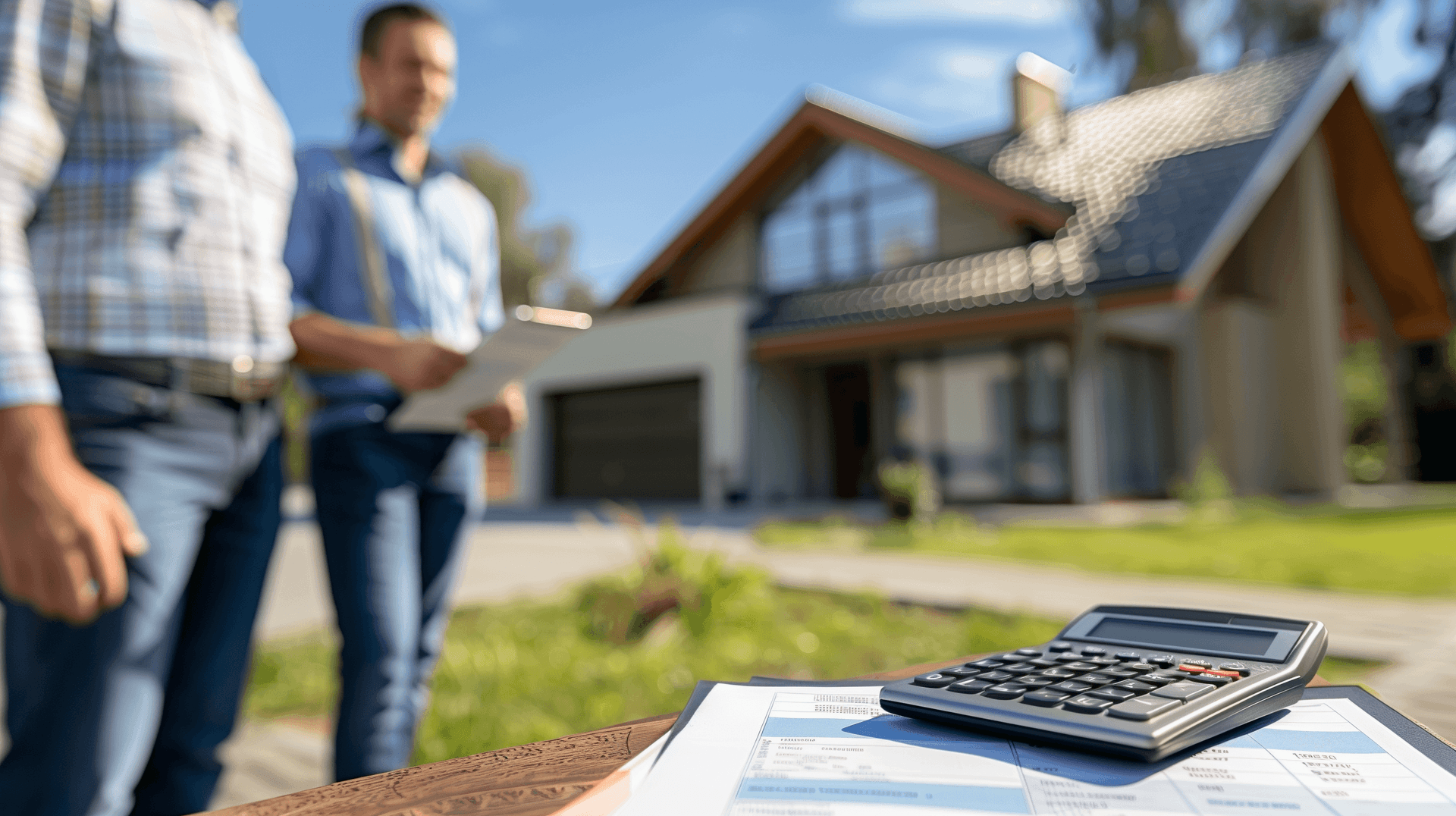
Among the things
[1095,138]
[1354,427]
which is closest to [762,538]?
[1095,138]

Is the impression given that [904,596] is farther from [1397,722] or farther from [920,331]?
[920,331]

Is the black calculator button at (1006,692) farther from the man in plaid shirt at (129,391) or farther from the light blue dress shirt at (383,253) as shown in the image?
the light blue dress shirt at (383,253)

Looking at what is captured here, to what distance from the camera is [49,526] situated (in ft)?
3.42

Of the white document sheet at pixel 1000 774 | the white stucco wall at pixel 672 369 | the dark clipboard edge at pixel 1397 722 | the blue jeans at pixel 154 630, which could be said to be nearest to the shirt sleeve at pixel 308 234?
the blue jeans at pixel 154 630

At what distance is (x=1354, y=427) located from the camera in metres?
21.8

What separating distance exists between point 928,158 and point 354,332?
11028mm

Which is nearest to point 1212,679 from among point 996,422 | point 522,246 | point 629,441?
point 996,422

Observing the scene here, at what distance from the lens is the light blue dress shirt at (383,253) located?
1688 millimetres

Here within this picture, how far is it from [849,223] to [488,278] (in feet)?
37.7

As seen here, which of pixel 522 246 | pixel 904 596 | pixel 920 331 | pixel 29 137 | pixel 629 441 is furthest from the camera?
pixel 522 246

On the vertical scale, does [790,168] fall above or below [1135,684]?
above

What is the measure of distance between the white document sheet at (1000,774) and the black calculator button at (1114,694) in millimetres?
61

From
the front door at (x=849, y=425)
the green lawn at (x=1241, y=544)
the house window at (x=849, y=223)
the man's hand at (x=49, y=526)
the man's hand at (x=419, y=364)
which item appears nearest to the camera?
the man's hand at (x=49, y=526)

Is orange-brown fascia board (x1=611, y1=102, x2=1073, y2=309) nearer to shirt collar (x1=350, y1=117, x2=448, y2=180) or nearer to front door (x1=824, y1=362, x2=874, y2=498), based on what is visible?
front door (x1=824, y1=362, x2=874, y2=498)
